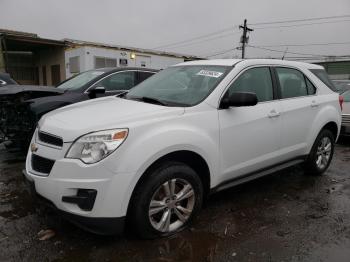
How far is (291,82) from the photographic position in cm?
477

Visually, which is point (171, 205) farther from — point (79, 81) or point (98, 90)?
point (79, 81)

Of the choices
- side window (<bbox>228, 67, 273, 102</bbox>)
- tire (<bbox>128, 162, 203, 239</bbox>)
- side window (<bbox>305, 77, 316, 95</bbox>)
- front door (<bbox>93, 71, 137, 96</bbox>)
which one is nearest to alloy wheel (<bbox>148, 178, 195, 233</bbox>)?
tire (<bbox>128, 162, 203, 239</bbox>)

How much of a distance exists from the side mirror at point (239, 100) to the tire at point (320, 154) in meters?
1.96

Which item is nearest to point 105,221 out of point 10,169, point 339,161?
point 10,169

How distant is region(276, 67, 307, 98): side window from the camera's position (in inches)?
180

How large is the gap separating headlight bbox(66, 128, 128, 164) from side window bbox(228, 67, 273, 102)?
5.12ft

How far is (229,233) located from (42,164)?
1.91m

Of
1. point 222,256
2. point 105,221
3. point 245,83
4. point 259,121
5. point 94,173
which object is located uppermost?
point 245,83

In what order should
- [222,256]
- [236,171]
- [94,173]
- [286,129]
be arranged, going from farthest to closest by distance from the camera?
[286,129], [236,171], [222,256], [94,173]

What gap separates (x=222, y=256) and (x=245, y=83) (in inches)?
78.2

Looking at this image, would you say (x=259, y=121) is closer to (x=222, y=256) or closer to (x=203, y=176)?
(x=203, y=176)

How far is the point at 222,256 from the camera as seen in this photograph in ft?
10.2

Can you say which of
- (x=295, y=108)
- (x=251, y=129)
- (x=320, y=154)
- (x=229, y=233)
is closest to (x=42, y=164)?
(x=229, y=233)

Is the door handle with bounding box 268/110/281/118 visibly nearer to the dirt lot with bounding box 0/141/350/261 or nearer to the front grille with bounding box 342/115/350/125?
the dirt lot with bounding box 0/141/350/261
